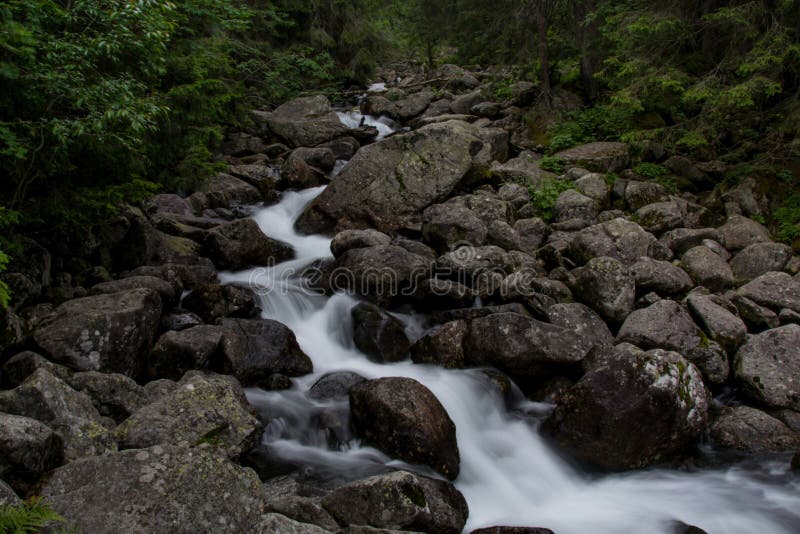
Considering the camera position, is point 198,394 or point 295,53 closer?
point 198,394

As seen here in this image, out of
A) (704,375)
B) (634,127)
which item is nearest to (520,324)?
(704,375)

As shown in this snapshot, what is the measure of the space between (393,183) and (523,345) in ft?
20.5

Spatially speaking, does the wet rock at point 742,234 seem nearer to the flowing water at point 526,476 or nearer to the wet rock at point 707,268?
the wet rock at point 707,268

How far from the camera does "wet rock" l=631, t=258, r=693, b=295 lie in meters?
8.92

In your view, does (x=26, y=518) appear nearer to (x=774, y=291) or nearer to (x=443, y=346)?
(x=443, y=346)

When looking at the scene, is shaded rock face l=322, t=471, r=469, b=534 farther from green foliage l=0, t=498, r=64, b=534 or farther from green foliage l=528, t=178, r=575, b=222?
green foliage l=528, t=178, r=575, b=222

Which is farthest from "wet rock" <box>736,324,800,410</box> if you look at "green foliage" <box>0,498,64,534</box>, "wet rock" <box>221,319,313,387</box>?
"green foliage" <box>0,498,64,534</box>

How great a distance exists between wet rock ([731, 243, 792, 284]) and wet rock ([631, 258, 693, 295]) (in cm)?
131

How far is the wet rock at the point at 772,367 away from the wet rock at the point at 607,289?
1701 mm

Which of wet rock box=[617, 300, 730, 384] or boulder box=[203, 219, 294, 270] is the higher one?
boulder box=[203, 219, 294, 270]

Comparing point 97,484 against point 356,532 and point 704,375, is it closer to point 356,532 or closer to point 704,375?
point 356,532

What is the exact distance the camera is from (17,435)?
11.5ft

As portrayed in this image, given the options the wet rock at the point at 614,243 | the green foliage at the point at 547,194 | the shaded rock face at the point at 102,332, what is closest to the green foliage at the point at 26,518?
the shaded rock face at the point at 102,332

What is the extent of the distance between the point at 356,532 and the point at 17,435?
7.79 feet
